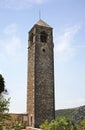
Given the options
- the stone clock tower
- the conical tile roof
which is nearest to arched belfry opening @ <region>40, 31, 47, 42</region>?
the stone clock tower

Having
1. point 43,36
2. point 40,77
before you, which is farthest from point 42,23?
point 40,77

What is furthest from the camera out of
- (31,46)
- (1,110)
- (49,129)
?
(31,46)

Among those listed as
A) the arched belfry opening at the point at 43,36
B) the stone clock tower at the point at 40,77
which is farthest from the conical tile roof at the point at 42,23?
the arched belfry opening at the point at 43,36

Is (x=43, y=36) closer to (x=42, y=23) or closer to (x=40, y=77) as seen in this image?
(x=42, y=23)

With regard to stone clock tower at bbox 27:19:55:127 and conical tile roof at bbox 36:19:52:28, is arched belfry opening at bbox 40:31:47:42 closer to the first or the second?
stone clock tower at bbox 27:19:55:127

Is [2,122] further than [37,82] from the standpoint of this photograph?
No

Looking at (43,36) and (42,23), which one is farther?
(42,23)

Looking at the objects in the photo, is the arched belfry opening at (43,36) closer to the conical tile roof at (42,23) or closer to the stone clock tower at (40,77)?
the stone clock tower at (40,77)

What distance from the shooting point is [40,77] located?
2748 cm

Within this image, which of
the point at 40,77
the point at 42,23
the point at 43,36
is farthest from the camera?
the point at 42,23

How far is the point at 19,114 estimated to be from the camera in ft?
91.1

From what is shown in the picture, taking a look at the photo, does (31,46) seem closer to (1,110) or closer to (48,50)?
(48,50)

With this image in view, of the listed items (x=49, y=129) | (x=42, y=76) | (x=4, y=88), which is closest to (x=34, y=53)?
(x=42, y=76)

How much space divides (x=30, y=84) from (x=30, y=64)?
7.17 feet
